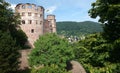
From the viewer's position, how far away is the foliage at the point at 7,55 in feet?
119

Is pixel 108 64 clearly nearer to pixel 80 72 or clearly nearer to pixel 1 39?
pixel 1 39

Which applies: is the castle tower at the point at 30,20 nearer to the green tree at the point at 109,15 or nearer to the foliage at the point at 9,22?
the foliage at the point at 9,22

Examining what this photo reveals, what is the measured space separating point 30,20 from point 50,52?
93.5 feet

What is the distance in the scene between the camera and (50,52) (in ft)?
150

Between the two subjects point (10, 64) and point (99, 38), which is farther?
point (10, 64)

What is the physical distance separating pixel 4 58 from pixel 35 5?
38.5 metres

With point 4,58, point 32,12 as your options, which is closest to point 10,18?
point 32,12

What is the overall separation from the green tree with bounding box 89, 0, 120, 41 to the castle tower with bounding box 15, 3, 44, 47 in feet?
186

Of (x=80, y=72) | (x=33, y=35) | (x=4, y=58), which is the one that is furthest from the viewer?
(x=33, y=35)

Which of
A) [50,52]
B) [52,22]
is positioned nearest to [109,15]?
[50,52]

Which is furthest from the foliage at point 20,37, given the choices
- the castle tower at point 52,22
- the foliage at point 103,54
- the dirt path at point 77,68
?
the foliage at point 103,54

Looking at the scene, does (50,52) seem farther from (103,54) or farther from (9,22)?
(103,54)

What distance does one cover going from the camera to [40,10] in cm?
7350

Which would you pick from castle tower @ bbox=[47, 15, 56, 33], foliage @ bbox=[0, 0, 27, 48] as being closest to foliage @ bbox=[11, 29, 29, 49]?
foliage @ bbox=[0, 0, 27, 48]
